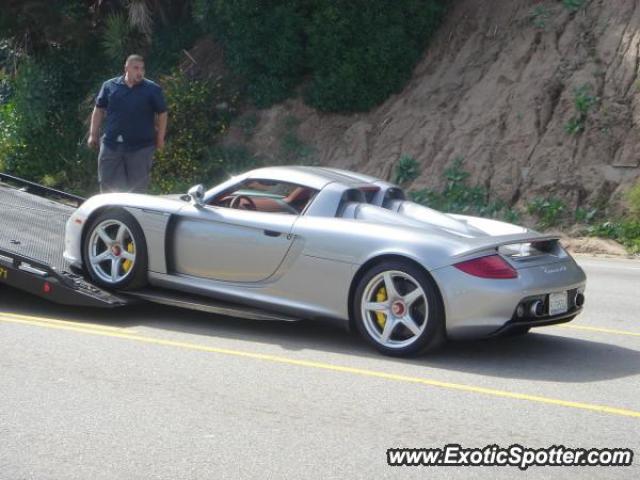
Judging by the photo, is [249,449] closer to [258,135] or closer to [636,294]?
[636,294]

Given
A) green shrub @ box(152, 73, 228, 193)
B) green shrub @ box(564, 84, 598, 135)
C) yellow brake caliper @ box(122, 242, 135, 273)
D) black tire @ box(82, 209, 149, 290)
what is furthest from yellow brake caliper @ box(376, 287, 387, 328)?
green shrub @ box(152, 73, 228, 193)

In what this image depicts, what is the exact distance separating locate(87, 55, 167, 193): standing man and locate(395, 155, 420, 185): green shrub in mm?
7471

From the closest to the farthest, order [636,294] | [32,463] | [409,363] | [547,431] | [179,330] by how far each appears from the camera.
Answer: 1. [32,463]
2. [547,431]
3. [409,363]
4. [179,330]
5. [636,294]

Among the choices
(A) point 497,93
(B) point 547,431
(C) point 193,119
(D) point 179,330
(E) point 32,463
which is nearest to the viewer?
(E) point 32,463

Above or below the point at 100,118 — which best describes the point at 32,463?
below

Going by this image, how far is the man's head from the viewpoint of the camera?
11.5 metres

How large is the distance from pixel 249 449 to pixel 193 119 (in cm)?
1561

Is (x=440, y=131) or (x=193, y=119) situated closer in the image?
(x=440, y=131)

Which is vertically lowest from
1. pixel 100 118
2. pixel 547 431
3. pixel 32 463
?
pixel 32 463

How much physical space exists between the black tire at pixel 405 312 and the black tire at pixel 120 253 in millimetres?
1954

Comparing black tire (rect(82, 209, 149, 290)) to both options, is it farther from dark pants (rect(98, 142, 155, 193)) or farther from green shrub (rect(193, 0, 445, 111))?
green shrub (rect(193, 0, 445, 111))

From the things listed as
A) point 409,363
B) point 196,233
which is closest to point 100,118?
point 196,233

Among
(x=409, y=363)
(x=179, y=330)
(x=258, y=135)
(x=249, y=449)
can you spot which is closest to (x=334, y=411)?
(x=249, y=449)

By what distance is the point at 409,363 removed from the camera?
24.6 ft
